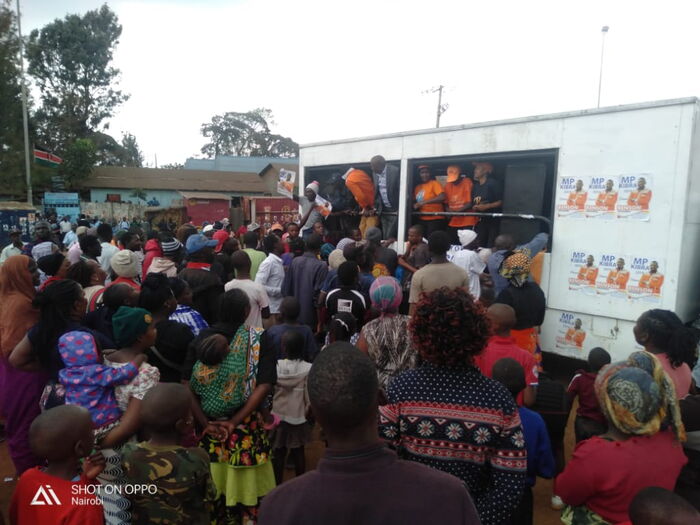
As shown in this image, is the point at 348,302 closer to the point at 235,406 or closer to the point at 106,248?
the point at 235,406

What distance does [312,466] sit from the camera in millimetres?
4316

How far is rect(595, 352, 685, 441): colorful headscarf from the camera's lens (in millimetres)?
1912

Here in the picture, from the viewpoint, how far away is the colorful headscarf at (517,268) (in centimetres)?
429

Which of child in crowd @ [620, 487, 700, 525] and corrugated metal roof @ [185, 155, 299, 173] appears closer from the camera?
child in crowd @ [620, 487, 700, 525]

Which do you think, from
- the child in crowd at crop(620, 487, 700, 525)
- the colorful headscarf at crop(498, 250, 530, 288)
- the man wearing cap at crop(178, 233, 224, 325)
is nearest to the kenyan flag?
the man wearing cap at crop(178, 233, 224, 325)

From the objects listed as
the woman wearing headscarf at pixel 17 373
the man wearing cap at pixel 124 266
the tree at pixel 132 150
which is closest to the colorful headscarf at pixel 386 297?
the woman wearing headscarf at pixel 17 373

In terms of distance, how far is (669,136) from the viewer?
435 cm

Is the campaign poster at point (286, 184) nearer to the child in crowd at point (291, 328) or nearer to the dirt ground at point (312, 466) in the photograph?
the dirt ground at point (312, 466)

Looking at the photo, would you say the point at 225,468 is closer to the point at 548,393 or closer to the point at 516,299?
the point at 548,393

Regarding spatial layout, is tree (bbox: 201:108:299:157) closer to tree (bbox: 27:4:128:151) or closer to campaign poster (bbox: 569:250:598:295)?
tree (bbox: 27:4:128:151)

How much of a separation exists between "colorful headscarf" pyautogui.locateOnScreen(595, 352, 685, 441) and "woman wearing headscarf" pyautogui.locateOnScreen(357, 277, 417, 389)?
1080mm

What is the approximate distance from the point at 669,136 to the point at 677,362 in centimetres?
246

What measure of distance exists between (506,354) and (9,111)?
30.7 meters

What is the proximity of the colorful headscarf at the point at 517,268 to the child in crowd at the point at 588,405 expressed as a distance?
3.77 feet
